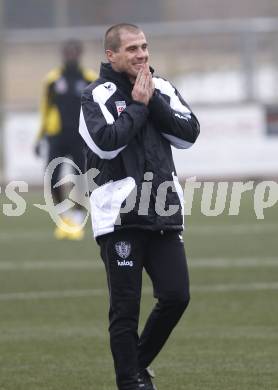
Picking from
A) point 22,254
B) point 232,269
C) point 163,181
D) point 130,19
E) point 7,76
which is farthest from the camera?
point 130,19

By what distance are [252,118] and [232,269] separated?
A: 10.8 metres

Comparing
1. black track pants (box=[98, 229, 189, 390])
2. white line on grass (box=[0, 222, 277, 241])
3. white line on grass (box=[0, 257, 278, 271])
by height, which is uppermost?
black track pants (box=[98, 229, 189, 390])

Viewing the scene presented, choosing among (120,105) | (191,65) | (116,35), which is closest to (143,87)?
(120,105)

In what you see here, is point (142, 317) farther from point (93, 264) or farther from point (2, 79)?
point (2, 79)

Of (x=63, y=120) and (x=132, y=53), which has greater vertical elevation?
(x=132, y=53)

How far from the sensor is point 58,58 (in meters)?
27.5

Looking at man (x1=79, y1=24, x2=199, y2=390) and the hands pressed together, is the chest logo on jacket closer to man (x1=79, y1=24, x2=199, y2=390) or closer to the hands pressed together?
man (x1=79, y1=24, x2=199, y2=390)

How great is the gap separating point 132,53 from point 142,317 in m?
3.65

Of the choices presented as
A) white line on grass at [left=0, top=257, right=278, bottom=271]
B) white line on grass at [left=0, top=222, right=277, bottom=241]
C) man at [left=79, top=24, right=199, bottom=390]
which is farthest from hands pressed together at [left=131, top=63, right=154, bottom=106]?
white line on grass at [left=0, top=222, right=277, bottom=241]

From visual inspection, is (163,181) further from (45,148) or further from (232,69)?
(232,69)

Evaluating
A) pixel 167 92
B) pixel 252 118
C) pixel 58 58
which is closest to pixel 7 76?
pixel 58 58

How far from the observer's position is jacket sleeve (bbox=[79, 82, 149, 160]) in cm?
644

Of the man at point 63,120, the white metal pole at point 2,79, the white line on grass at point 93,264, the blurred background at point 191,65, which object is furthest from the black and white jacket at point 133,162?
the white metal pole at point 2,79

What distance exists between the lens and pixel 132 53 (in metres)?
6.62
